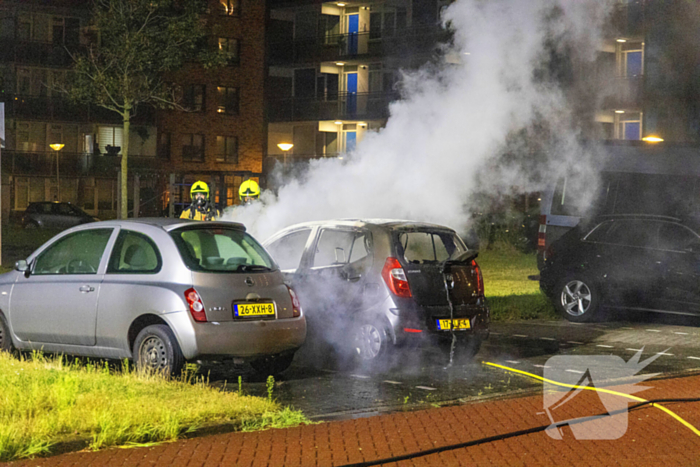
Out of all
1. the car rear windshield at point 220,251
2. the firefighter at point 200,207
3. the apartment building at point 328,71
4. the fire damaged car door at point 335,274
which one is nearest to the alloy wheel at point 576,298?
the fire damaged car door at point 335,274

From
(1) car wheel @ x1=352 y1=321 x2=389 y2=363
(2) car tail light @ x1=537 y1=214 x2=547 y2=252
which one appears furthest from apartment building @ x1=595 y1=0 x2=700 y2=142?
(1) car wheel @ x1=352 y1=321 x2=389 y2=363

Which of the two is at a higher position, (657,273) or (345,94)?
(345,94)

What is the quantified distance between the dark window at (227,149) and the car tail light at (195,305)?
49.0 metres

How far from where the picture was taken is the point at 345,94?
48906mm

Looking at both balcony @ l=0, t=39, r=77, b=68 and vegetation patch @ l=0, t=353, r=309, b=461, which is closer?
vegetation patch @ l=0, t=353, r=309, b=461

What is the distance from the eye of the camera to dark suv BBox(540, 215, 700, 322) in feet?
44.7

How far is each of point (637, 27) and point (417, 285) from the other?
24925 millimetres

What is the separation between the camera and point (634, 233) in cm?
1430

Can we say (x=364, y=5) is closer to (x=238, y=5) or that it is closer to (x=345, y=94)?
(x=345, y=94)

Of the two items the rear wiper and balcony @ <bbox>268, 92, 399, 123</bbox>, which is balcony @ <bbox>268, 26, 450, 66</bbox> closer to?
balcony @ <bbox>268, 92, 399, 123</bbox>

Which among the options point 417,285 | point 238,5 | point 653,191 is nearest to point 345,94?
point 238,5

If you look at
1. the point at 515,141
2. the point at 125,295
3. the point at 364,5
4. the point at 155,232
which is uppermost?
the point at 364,5

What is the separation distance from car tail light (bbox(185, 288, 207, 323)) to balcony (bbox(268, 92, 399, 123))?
116 feet

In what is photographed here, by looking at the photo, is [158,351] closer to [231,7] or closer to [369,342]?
[369,342]
